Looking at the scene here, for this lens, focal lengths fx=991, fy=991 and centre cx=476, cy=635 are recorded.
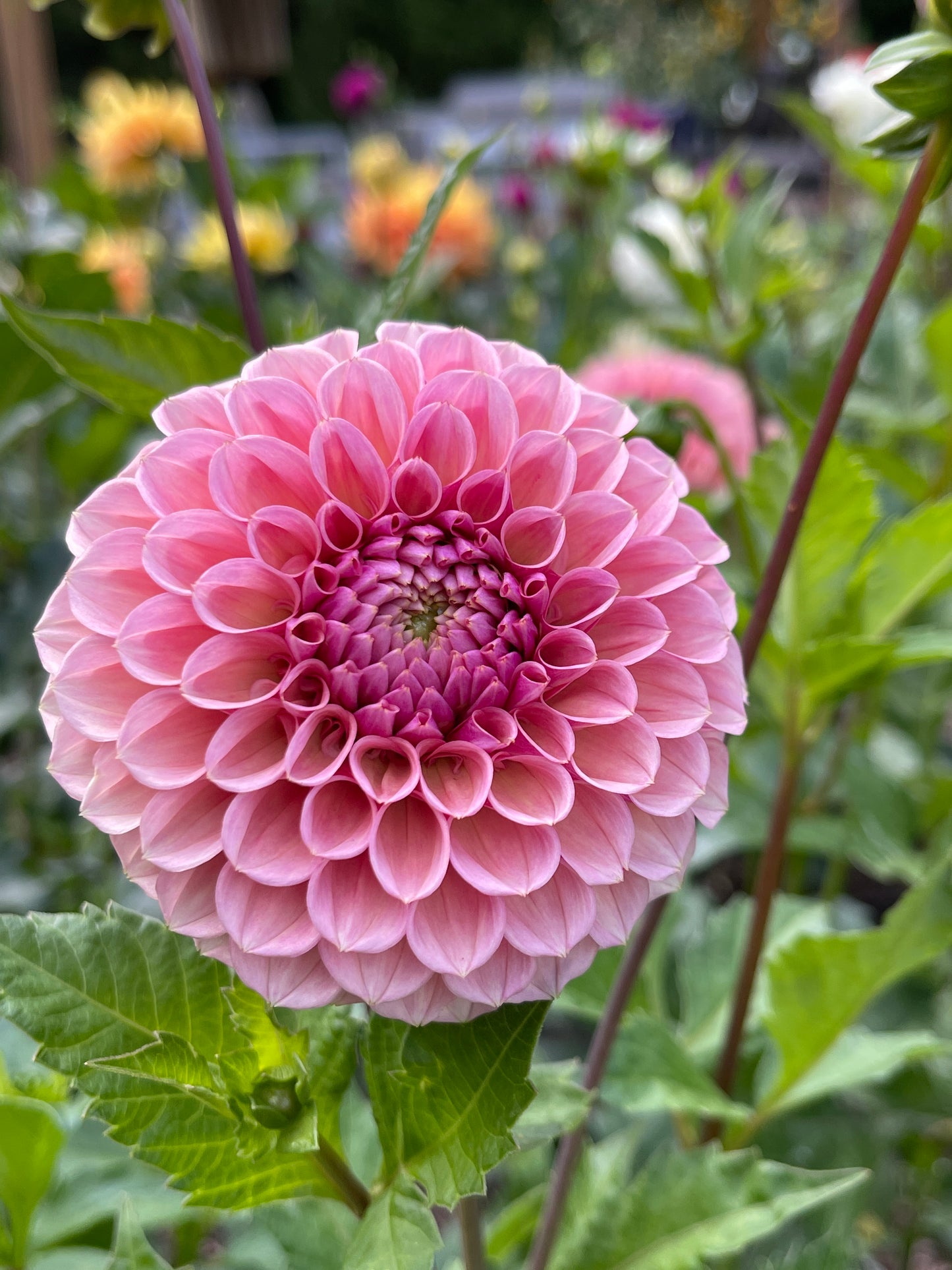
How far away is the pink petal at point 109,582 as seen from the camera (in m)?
0.34

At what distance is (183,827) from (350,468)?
15 cm

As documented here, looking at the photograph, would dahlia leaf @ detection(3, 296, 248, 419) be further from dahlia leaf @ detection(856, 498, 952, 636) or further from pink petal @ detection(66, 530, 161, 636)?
dahlia leaf @ detection(856, 498, 952, 636)

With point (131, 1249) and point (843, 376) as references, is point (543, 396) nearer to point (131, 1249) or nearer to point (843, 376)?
point (843, 376)

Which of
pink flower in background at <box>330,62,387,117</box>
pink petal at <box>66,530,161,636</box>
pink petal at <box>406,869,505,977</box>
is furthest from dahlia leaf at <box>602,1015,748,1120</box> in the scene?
pink flower in background at <box>330,62,387,117</box>

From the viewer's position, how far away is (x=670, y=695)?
37 cm

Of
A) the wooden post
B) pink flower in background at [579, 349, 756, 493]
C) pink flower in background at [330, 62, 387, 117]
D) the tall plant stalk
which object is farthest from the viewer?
→ pink flower in background at [330, 62, 387, 117]

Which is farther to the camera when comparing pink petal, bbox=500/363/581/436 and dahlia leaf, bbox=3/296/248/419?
dahlia leaf, bbox=3/296/248/419

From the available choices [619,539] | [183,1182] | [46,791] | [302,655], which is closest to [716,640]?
[619,539]

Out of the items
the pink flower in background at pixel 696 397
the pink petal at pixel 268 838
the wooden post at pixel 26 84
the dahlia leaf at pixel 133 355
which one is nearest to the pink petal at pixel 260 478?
the pink petal at pixel 268 838

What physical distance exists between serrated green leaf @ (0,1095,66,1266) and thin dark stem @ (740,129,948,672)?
1.29 feet

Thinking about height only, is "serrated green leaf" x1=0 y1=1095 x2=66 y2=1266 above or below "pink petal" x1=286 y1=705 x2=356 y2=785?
below

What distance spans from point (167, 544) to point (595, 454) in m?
0.16

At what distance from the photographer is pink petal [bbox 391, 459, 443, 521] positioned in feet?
1.24

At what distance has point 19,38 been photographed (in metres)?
1.41
